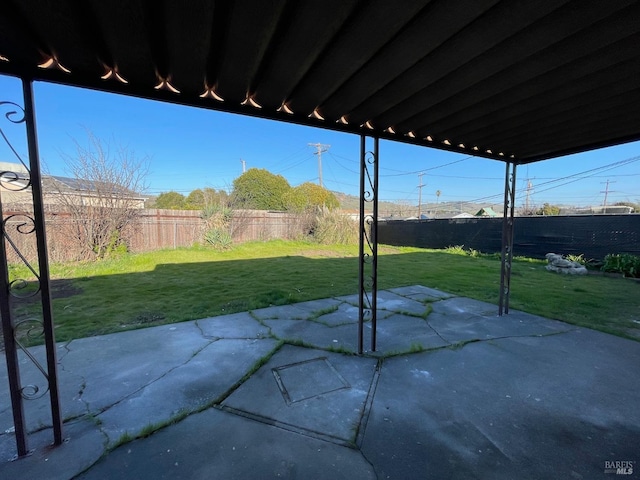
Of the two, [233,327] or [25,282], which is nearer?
[25,282]

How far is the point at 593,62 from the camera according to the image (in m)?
1.40

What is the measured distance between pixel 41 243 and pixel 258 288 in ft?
11.6

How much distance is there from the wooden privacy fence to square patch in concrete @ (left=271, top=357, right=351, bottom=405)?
4047 millimetres

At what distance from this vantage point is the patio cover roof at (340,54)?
104cm

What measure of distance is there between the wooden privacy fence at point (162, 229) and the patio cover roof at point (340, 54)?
3609 mm

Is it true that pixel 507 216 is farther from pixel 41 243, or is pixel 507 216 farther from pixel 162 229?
pixel 162 229

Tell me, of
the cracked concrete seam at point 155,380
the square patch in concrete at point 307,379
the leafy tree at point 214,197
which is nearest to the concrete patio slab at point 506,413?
the square patch in concrete at point 307,379

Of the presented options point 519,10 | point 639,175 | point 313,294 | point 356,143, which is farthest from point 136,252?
point 639,175

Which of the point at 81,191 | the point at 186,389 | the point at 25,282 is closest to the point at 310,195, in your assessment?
the point at 81,191

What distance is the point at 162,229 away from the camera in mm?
9016

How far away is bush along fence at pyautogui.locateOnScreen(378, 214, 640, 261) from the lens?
21.6ft

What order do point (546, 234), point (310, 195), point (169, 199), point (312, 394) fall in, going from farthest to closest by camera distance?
1. point (169, 199)
2. point (310, 195)
3. point (546, 234)
4. point (312, 394)

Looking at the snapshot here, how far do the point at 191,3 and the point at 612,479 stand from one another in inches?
102

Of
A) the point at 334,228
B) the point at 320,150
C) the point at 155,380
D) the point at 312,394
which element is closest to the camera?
the point at 312,394
